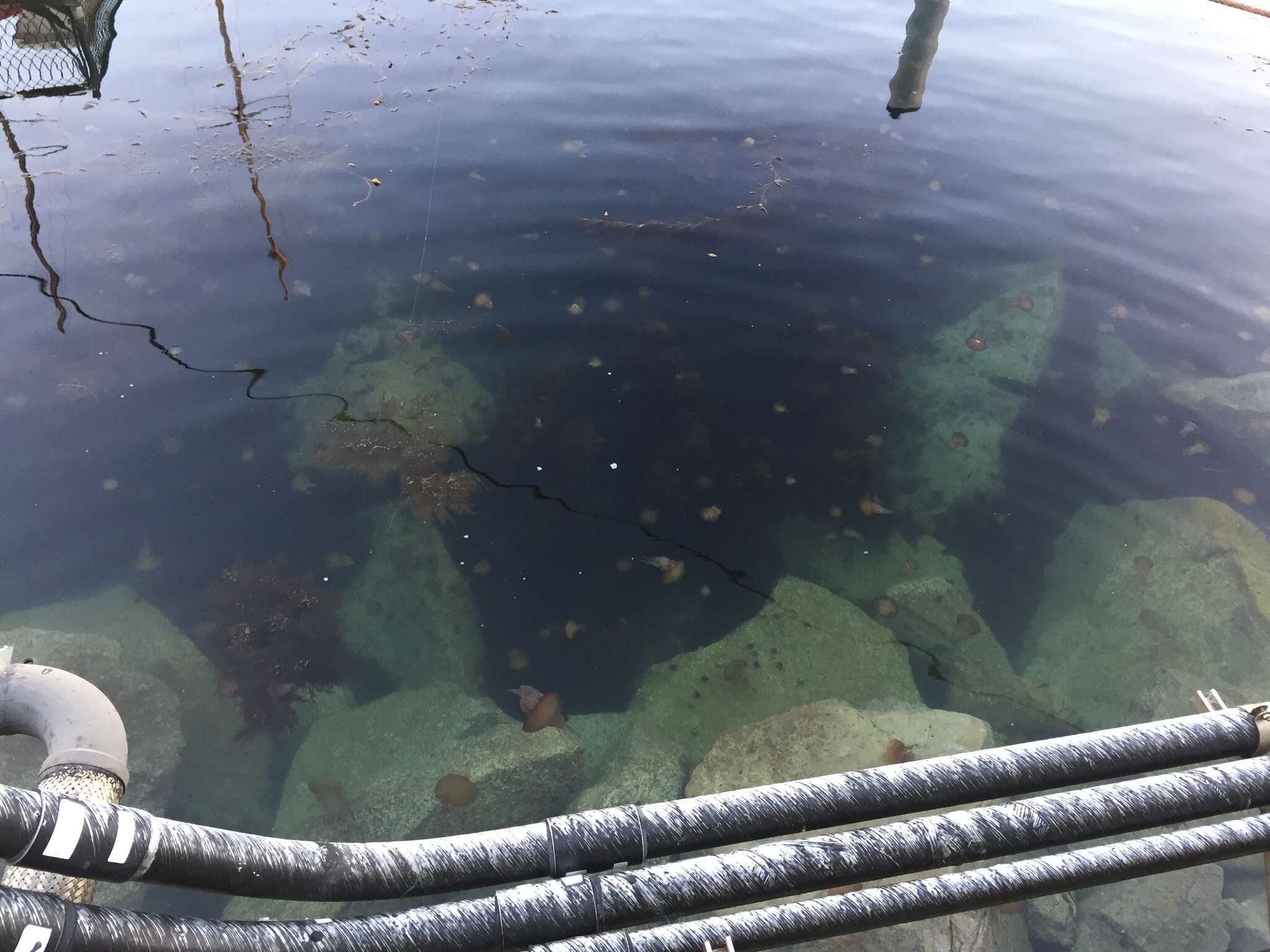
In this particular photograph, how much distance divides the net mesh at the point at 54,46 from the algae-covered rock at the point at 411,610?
5.69 meters

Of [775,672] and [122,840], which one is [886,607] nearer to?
[775,672]

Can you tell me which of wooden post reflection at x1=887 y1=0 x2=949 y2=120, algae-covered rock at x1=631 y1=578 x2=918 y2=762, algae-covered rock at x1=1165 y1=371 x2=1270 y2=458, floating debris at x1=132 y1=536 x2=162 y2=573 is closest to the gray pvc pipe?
floating debris at x1=132 y1=536 x2=162 y2=573

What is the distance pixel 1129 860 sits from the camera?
2146 mm

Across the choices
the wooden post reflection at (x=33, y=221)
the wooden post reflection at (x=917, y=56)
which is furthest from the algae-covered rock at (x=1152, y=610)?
the wooden post reflection at (x=33, y=221)

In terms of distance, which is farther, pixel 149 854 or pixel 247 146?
pixel 247 146

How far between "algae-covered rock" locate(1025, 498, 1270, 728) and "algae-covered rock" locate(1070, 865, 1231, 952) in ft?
2.26

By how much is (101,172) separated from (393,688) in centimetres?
496

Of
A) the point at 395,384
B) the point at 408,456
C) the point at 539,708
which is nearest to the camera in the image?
the point at 539,708

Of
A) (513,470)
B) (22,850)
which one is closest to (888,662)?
(513,470)

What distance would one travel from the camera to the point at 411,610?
3.86 m

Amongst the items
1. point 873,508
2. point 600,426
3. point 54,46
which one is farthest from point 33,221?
point 873,508

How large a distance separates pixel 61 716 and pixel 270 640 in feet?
3.82

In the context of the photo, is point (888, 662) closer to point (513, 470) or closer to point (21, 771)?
point (513, 470)

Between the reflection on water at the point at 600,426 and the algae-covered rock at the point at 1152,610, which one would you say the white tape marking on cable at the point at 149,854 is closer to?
the reflection on water at the point at 600,426
